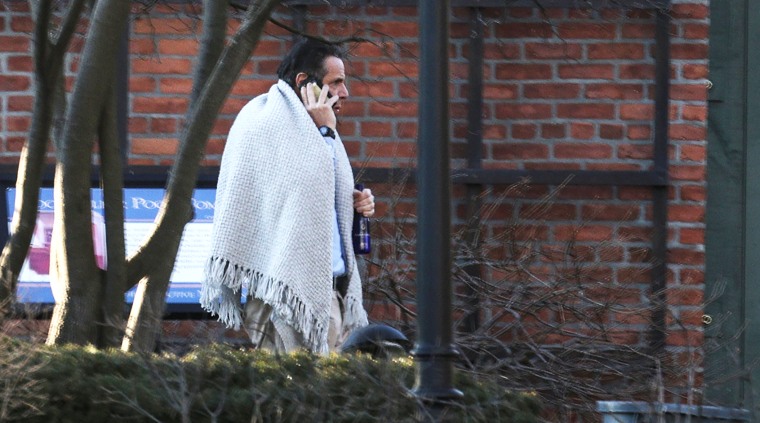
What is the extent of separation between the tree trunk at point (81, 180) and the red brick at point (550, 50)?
2904 mm

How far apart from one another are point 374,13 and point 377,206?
926 mm

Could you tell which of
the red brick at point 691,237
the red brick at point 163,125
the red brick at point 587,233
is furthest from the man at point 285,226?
the red brick at point 691,237

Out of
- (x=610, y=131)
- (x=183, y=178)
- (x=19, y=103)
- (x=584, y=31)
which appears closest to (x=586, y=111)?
(x=610, y=131)

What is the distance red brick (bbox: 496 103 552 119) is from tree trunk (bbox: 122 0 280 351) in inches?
97.7

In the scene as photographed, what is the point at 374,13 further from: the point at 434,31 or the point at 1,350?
the point at 1,350

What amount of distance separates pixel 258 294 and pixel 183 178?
0.71m

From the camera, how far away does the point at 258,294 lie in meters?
5.87

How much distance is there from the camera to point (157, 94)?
25.3 feet

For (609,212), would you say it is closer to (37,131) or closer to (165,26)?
(165,26)

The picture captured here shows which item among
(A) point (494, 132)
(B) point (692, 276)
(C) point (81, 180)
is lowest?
(B) point (692, 276)

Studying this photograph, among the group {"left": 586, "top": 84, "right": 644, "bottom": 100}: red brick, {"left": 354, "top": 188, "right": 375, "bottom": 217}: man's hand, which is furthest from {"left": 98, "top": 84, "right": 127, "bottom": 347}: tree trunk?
{"left": 586, "top": 84, "right": 644, "bottom": 100}: red brick

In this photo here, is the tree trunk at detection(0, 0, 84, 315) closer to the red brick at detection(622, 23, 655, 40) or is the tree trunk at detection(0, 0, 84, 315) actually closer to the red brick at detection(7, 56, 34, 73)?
the red brick at detection(7, 56, 34, 73)

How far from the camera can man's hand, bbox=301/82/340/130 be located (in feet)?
19.9

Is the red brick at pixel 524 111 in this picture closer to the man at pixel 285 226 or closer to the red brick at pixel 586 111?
the red brick at pixel 586 111
